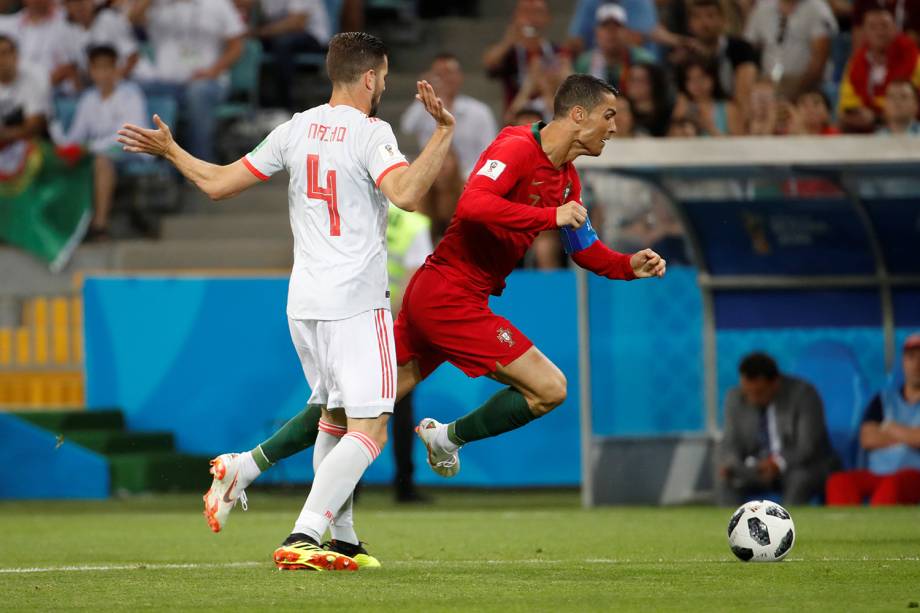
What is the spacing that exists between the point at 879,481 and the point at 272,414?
16.3ft

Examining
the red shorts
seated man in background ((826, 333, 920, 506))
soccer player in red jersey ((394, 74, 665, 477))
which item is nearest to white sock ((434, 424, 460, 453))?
soccer player in red jersey ((394, 74, 665, 477))

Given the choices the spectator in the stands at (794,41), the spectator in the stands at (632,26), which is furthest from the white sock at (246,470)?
the spectator in the stands at (632,26)

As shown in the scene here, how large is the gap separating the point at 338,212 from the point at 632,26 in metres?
9.41

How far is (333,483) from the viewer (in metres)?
6.81

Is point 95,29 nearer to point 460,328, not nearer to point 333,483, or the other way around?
point 460,328

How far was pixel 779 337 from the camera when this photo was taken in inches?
514

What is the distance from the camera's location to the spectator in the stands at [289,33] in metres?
17.3

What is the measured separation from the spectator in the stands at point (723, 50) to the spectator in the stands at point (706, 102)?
9cm

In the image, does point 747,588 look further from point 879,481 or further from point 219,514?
point 879,481

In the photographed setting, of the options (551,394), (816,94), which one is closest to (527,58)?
(816,94)

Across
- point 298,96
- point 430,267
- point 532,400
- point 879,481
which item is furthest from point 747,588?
point 298,96

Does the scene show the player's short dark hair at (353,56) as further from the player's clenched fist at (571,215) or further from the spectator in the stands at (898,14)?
the spectator in the stands at (898,14)

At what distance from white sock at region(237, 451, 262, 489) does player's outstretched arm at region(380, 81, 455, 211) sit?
1427mm

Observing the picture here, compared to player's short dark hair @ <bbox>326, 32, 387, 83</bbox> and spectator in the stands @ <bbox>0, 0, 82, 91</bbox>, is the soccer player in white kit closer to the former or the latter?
player's short dark hair @ <bbox>326, 32, 387, 83</bbox>
